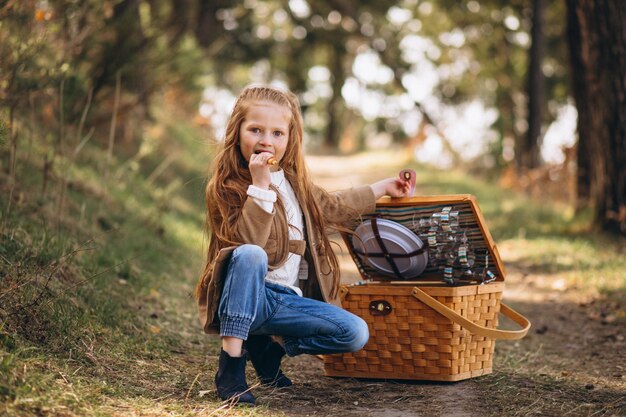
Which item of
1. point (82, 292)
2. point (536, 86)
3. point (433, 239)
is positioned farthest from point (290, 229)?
point (536, 86)

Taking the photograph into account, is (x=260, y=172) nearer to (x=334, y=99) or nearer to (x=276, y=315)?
(x=276, y=315)

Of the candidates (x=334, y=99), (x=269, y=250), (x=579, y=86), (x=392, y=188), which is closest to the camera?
(x=269, y=250)

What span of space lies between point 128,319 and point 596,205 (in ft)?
18.7

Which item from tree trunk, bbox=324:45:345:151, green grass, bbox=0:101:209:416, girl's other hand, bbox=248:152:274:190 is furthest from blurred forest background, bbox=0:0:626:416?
tree trunk, bbox=324:45:345:151

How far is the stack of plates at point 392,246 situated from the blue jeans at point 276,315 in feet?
2.03

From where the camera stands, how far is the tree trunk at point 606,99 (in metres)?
8.42

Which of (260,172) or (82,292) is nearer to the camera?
(260,172)

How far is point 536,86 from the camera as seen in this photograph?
600 inches

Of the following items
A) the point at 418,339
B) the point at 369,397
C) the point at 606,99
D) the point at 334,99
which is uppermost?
the point at 334,99

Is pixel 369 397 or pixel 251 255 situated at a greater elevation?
pixel 251 255

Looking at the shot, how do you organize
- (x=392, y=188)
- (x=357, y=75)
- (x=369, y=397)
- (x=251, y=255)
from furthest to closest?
(x=357, y=75) < (x=392, y=188) < (x=369, y=397) < (x=251, y=255)

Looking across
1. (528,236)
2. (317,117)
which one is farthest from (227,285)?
(317,117)

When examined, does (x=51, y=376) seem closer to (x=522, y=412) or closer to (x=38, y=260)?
(x=38, y=260)

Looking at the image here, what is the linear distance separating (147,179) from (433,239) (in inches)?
221
